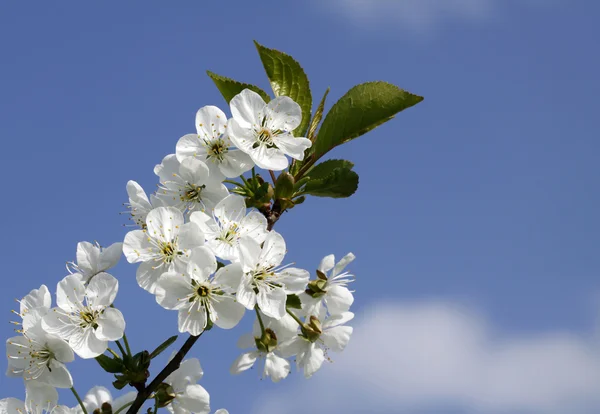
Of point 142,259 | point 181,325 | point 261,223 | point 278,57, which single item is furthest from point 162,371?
point 278,57

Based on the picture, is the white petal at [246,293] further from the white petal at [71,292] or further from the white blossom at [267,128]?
the white petal at [71,292]

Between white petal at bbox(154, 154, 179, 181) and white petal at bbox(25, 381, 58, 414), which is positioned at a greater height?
Result: white petal at bbox(154, 154, 179, 181)

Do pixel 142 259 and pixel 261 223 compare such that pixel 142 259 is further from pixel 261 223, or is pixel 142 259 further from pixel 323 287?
pixel 323 287

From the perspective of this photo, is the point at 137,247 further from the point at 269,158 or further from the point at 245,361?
the point at 245,361

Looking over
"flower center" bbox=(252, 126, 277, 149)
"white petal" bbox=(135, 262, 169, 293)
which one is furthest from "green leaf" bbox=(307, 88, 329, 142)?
"white petal" bbox=(135, 262, 169, 293)

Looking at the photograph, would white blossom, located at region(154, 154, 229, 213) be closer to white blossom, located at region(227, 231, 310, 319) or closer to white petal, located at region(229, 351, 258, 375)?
white blossom, located at region(227, 231, 310, 319)

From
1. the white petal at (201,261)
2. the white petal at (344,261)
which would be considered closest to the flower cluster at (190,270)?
the white petal at (201,261)
